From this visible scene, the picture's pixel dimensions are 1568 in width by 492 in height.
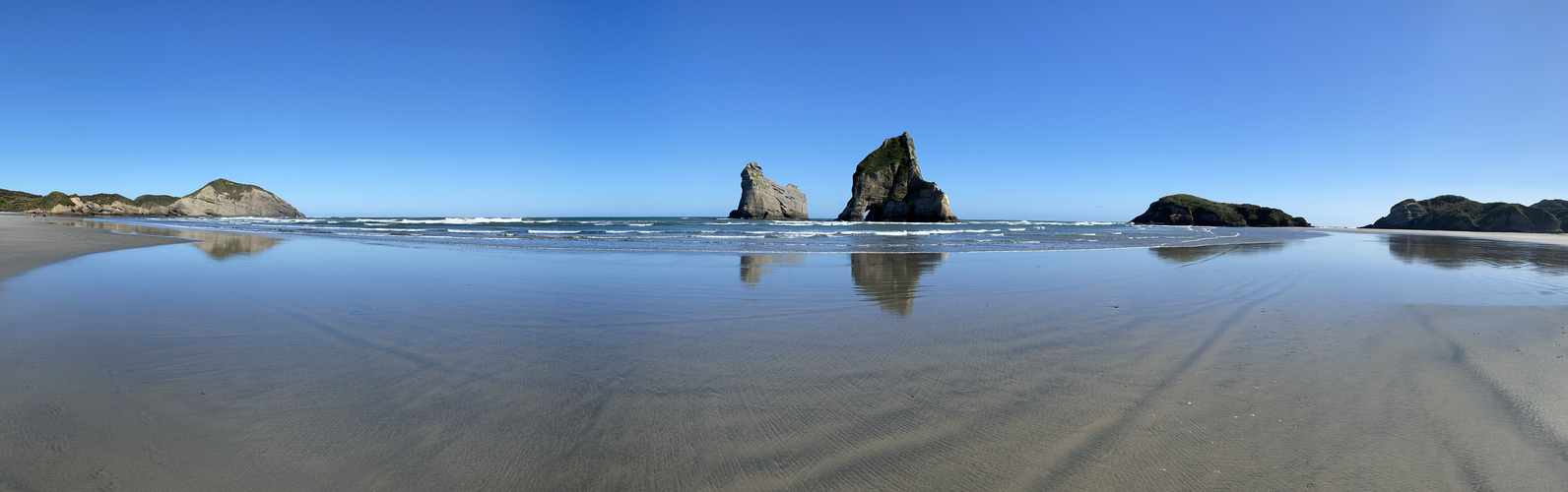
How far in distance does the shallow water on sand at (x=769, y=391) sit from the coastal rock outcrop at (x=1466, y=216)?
7493 cm

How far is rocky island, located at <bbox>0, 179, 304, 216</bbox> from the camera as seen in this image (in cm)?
8969

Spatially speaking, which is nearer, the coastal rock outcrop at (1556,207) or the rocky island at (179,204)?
the coastal rock outcrop at (1556,207)

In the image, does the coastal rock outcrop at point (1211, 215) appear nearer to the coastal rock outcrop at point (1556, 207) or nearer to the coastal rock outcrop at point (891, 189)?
the coastal rock outcrop at point (1556, 207)

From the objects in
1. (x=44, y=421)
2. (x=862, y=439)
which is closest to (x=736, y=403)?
(x=862, y=439)

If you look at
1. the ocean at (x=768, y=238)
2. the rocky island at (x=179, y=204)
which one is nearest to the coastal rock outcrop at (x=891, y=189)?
the ocean at (x=768, y=238)

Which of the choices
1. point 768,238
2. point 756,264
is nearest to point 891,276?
point 756,264

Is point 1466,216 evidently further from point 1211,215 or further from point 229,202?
point 229,202

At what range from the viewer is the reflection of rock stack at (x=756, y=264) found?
8.12 m

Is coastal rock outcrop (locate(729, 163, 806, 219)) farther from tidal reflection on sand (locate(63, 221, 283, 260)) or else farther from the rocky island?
the rocky island

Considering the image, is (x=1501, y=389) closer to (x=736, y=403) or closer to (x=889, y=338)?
(x=889, y=338)

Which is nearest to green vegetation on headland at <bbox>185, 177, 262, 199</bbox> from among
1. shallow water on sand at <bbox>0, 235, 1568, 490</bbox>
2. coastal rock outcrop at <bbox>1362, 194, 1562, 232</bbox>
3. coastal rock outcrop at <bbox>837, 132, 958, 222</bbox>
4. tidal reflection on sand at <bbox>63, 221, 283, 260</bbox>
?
coastal rock outcrop at <bbox>837, 132, 958, 222</bbox>

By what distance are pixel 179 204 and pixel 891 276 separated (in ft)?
445

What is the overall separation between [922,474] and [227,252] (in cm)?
1555

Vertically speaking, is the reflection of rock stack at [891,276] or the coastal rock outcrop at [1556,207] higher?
the coastal rock outcrop at [1556,207]
